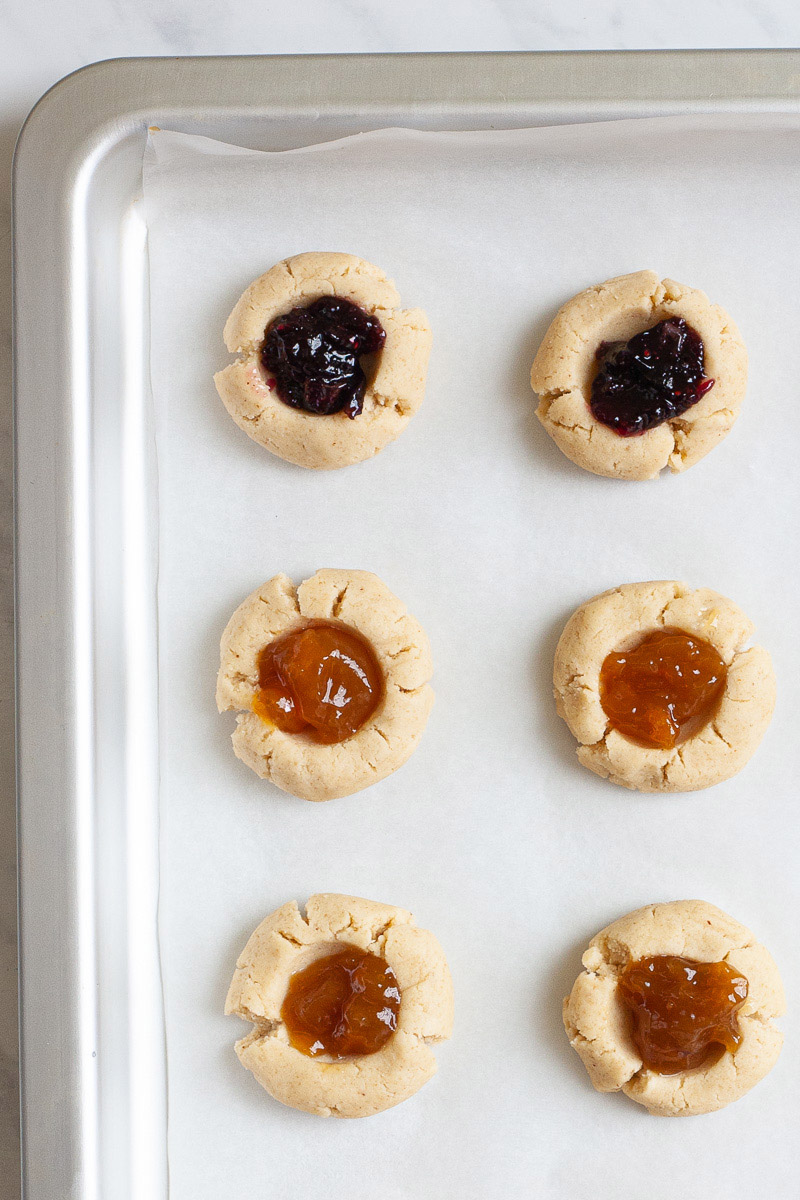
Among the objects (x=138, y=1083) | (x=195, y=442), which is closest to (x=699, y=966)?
(x=138, y=1083)

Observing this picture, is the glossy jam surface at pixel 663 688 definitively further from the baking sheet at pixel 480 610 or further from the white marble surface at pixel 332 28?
the white marble surface at pixel 332 28

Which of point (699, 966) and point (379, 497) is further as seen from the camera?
point (379, 497)

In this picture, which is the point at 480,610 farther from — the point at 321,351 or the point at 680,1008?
the point at 680,1008

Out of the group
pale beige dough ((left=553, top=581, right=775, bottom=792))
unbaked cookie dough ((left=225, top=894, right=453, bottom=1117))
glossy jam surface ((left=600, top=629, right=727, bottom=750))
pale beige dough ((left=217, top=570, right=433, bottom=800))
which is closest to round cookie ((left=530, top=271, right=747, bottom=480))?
pale beige dough ((left=553, top=581, right=775, bottom=792))

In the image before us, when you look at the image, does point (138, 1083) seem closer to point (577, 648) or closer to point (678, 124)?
point (577, 648)

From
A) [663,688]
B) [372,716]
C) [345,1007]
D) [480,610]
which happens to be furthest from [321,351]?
[345,1007]

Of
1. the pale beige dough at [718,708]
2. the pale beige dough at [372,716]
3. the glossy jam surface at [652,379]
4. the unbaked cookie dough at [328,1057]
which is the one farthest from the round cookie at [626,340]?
the unbaked cookie dough at [328,1057]

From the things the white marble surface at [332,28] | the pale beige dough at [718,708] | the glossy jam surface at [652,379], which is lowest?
the pale beige dough at [718,708]
